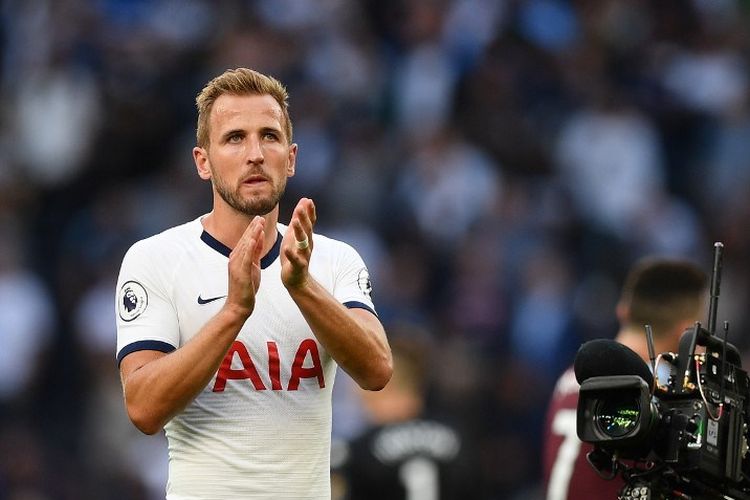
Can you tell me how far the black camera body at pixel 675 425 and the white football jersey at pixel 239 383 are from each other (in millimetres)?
888

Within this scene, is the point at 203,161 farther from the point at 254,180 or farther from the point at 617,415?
the point at 617,415

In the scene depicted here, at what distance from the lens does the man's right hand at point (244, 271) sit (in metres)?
4.99

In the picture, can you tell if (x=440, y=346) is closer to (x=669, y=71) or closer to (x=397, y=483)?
(x=669, y=71)

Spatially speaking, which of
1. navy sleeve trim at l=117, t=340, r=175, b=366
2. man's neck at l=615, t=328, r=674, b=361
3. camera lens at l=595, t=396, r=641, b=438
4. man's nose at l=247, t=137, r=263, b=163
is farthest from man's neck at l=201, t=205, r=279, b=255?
man's neck at l=615, t=328, r=674, b=361

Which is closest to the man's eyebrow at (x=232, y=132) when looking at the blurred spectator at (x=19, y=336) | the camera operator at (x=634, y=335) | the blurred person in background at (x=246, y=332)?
the blurred person in background at (x=246, y=332)

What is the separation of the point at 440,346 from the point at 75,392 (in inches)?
113

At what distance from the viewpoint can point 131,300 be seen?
5395mm

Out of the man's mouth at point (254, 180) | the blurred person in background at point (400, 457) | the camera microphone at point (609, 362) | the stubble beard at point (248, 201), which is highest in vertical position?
the man's mouth at point (254, 180)

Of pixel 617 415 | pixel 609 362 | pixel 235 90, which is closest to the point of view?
pixel 617 415

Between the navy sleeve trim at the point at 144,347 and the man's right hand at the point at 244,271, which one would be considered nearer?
the man's right hand at the point at 244,271

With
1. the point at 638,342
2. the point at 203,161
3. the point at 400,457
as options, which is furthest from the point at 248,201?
the point at 400,457

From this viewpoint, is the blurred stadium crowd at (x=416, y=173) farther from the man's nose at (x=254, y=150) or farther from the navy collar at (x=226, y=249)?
the man's nose at (x=254, y=150)

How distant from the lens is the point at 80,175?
13688 millimetres

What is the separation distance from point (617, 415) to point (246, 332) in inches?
49.8
